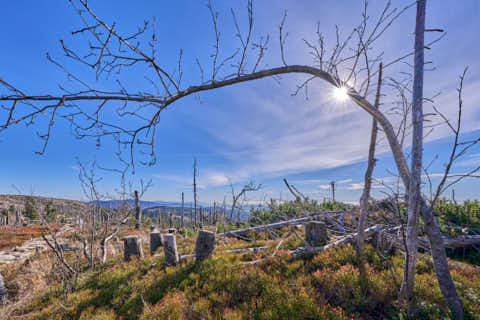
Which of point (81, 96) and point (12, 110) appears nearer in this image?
point (12, 110)

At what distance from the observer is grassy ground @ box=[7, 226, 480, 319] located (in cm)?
326

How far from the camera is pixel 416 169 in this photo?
2.79 metres

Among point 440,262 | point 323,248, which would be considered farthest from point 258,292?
point 440,262

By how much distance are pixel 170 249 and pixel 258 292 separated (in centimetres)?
346

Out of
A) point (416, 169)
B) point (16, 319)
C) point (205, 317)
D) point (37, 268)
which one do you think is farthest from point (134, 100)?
point (37, 268)

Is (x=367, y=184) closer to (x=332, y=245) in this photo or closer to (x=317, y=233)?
(x=332, y=245)

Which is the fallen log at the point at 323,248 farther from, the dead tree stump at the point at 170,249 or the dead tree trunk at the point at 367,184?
the dead tree stump at the point at 170,249

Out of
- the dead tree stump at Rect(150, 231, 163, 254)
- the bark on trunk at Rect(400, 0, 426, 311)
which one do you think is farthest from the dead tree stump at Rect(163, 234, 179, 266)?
the bark on trunk at Rect(400, 0, 426, 311)

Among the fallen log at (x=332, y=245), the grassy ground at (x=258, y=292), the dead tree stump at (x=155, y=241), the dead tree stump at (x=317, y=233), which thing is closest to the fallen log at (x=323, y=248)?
the fallen log at (x=332, y=245)

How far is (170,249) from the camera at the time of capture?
6125 mm

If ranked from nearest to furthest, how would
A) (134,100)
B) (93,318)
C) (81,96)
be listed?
1. (81,96)
2. (134,100)
3. (93,318)

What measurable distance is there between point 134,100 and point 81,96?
0.58 m

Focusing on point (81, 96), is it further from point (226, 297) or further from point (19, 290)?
point (19, 290)

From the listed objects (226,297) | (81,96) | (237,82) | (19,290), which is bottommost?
(19,290)
